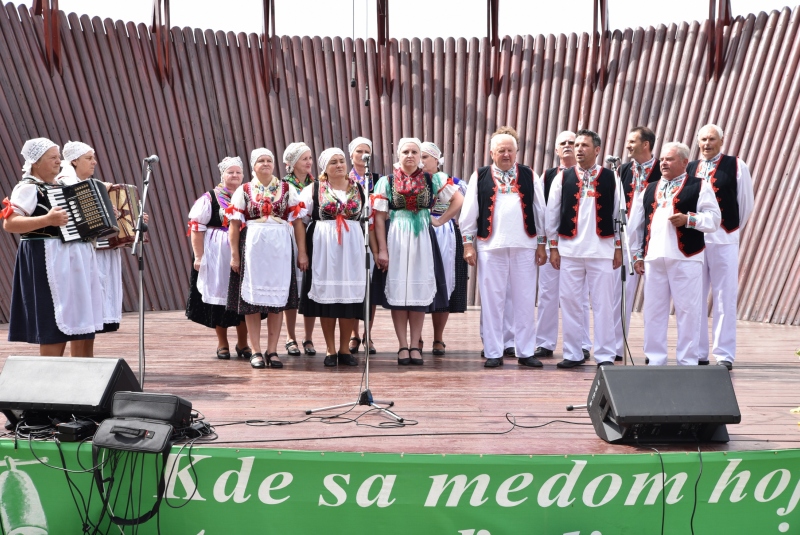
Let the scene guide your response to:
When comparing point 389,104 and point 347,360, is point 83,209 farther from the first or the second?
point 389,104

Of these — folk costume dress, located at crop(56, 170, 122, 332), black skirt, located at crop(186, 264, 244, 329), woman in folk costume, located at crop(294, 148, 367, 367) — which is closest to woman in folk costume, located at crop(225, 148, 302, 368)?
woman in folk costume, located at crop(294, 148, 367, 367)

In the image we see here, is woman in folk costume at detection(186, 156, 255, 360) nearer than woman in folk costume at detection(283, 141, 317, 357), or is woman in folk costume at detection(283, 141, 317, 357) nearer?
woman in folk costume at detection(283, 141, 317, 357)

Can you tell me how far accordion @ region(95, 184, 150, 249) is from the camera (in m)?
5.30

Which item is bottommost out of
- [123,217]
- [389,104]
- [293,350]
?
[293,350]

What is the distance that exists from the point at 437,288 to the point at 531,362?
0.79m

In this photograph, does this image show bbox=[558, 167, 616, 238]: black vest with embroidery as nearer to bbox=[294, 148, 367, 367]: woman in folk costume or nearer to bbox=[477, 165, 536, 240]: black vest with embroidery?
bbox=[477, 165, 536, 240]: black vest with embroidery

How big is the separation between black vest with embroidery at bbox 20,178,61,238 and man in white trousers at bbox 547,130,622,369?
9.71 ft

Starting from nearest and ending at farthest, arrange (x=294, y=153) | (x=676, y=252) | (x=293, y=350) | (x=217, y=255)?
(x=676, y=252), (x=294, y=153), (x=217, y=255), (x=293, y=350)

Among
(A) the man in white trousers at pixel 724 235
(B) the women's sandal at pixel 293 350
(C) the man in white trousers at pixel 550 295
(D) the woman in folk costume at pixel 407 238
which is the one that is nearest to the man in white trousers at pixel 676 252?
(A) the man in white trousers at pixel 724 235

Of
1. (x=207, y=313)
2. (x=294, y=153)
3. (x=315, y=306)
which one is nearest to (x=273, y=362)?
(x=315, y=306)

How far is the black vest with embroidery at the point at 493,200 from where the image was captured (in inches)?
223

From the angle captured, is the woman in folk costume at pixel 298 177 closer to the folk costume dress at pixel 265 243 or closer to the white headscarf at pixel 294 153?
the white headscarf at pixel 294 153

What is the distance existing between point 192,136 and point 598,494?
7.55 m

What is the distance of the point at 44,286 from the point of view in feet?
15.2
